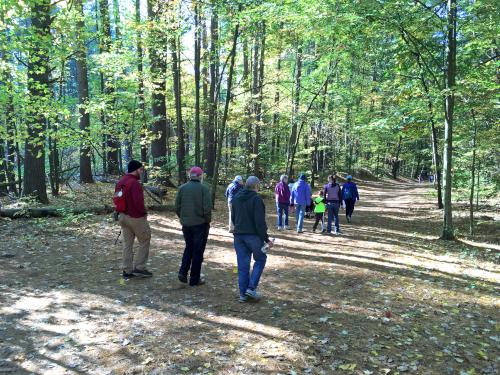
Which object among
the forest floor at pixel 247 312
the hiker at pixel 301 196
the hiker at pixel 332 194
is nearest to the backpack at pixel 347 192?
the hiker at pixel 332 194

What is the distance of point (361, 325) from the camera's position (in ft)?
Result: 17.9

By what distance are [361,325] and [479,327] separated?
1.91m

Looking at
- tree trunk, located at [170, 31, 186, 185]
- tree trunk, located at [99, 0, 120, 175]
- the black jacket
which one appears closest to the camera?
the black jacket

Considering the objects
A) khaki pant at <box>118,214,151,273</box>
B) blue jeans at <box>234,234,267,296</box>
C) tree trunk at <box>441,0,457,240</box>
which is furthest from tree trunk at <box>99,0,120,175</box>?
tree trunk at <box>441,0,457,240</box>

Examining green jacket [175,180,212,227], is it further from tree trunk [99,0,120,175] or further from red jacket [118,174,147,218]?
tree trunk [99,0,120,175]

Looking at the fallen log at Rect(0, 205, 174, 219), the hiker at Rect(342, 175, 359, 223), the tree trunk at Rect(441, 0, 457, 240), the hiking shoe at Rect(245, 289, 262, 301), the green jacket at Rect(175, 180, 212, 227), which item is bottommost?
the hiking shoe at Rect(245, 289, 262, 301)

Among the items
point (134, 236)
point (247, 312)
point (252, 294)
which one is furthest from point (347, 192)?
A: point (247, 312)

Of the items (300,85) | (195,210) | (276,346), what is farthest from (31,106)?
(300,85)

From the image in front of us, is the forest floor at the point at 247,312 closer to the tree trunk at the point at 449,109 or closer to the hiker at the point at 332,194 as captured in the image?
the tree trunk at the point at 449,109

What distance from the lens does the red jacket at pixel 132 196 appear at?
21.7 ft

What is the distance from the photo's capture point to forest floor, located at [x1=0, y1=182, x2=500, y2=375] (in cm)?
435

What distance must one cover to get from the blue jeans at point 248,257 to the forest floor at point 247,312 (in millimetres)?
361

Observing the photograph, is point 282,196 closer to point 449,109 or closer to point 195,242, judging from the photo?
point 449,109

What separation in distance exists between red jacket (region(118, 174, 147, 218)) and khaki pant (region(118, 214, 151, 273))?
0.12 m
